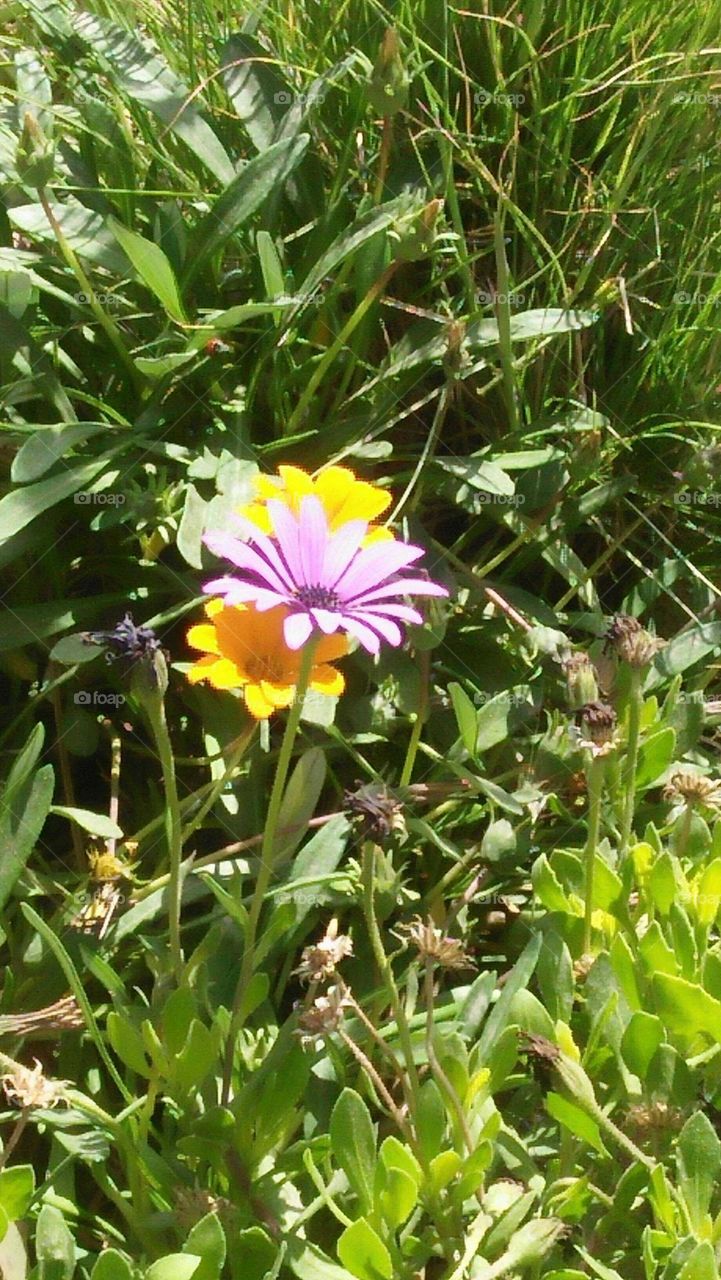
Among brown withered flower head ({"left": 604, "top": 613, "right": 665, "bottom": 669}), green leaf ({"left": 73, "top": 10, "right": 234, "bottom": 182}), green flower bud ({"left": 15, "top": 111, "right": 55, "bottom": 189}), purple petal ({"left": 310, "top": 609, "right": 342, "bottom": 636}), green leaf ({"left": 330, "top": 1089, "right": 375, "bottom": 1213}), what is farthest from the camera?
green leaf ({"left": 73, "top": 10, "right": 234, "bottom": 182})

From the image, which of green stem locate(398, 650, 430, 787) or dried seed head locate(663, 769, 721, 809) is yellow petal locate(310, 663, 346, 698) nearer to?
green stem locate(398, 650, 430, 787)

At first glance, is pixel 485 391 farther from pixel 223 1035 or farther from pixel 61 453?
pixel 223 1035

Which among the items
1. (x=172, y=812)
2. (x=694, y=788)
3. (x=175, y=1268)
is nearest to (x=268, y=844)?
(x=172, y=812)

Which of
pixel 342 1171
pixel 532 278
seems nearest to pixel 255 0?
pixel 532 278

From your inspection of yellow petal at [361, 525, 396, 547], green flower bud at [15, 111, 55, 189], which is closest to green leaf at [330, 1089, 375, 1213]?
yellow petal at [361, 525, 396, 547]

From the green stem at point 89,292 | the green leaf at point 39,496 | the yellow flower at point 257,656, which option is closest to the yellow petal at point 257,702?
the yellow flower at point 257,656

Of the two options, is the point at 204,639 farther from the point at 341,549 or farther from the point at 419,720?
the point at 419,720

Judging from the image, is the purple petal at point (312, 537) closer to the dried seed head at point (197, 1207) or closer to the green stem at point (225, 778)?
the green stem at point (225, 778)
